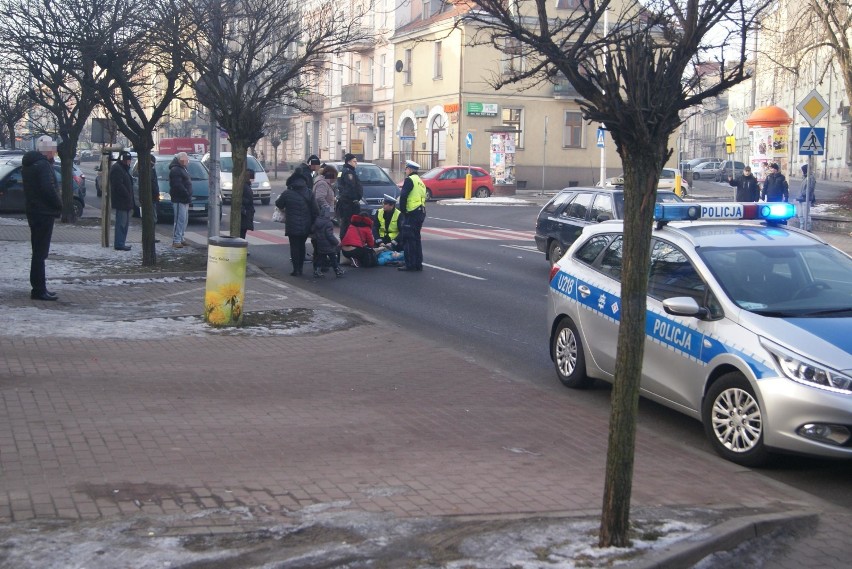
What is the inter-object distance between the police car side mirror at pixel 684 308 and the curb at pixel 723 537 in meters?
1.84

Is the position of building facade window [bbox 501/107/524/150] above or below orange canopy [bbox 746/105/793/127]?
above

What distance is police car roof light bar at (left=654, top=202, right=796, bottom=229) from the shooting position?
834 centimetres

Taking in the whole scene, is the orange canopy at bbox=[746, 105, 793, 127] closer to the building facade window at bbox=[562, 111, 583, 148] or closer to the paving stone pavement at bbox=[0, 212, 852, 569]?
the building facade window at bbox=[562, 111, 583, 148]

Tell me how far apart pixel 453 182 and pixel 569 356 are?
37.0m

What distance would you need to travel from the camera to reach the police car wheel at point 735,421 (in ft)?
22.8

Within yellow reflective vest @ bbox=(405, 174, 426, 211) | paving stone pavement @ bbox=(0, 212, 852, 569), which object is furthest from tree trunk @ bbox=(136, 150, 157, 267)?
paving stone pavement @ bbox=(0, 212, 852, 569)

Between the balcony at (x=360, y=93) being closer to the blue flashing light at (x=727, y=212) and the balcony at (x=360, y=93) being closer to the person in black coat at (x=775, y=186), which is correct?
the person in black coat at (x=775, y=186)

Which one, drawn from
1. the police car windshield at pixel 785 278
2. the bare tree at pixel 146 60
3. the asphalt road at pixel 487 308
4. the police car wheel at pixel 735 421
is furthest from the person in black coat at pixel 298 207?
the police car wheel at pixel 735 421

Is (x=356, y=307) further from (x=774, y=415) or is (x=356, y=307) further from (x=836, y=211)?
(x=836, y=211)

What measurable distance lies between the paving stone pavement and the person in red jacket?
7.60 meters

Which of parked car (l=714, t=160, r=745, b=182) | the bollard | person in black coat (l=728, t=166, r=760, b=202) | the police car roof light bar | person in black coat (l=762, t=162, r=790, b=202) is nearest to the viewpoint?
the police car roof light bar

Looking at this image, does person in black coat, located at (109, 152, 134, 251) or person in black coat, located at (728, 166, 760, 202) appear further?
person in black coat, located at (728, 166, 760, 202)

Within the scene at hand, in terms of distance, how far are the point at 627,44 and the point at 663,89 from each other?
0.33m

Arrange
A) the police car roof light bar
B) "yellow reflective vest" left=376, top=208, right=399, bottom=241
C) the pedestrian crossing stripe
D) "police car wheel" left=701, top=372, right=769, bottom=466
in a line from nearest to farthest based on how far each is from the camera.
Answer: "police car wheel" left=701, top=372, right=769, bottom=466 → the police car roof light bar → "yellow reflective vest" left=376, top=208, right=399, bottom=241 → the pedestrian crossing stripe
